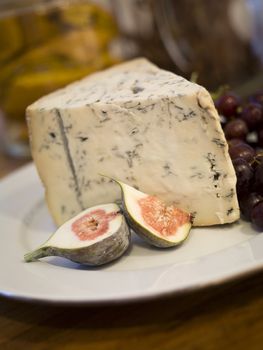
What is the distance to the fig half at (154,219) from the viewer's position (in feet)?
3.44

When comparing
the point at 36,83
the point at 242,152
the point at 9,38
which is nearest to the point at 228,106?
the point at 242,152

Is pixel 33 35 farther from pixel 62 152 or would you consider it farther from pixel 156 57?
pixel 62 152

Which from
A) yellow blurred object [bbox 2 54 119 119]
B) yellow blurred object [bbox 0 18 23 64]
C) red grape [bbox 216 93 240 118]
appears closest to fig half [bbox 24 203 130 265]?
red grape [bbox 216 93 240 118]

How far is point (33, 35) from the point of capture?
2.00 metres

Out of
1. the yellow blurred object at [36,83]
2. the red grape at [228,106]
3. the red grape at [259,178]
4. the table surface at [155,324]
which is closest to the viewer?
the table surface at [155,324]

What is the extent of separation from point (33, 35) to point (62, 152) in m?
0.94

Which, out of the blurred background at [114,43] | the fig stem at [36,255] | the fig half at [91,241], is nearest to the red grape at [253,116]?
the fig half at [91,241]

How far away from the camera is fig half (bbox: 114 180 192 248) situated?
3.44 feet

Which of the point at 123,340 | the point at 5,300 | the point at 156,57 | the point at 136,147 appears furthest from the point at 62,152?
the point at 156,57

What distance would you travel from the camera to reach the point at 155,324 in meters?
0.87

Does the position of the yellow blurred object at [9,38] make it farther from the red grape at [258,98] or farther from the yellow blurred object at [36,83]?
the red grape at [258,98]

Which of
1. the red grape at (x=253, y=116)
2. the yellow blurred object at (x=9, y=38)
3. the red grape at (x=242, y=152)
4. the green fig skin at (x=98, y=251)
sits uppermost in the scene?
the yellow blurred object at (x=9, y=38)

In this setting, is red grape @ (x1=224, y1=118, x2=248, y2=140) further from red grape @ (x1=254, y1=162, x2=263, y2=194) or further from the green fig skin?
the green fig skin

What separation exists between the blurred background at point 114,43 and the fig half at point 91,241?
99 centimetres
